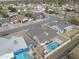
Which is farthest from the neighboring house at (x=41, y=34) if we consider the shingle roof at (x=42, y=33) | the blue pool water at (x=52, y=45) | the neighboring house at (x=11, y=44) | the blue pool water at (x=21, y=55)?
the blue pool water at (x=21, y=55)

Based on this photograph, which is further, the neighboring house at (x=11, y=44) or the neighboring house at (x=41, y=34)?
the neighboring house at (x=41, y=34)

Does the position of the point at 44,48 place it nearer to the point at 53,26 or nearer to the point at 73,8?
the point at 53,26

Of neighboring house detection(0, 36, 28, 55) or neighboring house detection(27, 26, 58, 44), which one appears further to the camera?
neighboring house detection(27, 26, 58, 44)

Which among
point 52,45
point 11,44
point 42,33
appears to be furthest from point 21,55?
point 42,33

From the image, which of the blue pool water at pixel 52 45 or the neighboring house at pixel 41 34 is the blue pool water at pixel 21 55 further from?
the neighboring house at pixel 41 34

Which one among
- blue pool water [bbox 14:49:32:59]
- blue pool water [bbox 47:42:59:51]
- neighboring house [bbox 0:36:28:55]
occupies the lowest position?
blue pool water [bbox 47:42:59:51]

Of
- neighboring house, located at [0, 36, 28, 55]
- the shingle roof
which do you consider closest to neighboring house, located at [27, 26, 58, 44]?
the shingle roof

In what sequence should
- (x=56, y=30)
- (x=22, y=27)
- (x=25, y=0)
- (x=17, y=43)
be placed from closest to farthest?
(x=17, y=43)
(x=56, y=30)
(x=22, y=27)
(x=25, y=0)

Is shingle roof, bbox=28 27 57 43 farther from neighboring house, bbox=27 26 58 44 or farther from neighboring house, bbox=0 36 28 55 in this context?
neighboring house, bbox=0 36 28 55

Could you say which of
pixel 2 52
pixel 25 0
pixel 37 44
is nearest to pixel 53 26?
pixel 37 44

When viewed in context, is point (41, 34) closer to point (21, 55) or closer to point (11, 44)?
point (11, 44)

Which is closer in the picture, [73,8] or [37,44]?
[37,44]
